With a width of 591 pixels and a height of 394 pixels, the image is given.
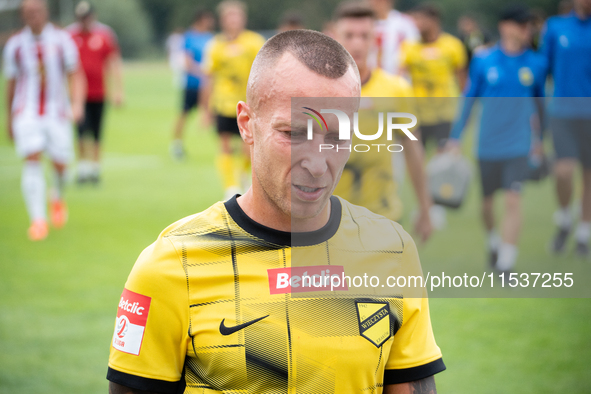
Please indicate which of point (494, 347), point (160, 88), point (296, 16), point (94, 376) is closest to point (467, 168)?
point (494, 347)

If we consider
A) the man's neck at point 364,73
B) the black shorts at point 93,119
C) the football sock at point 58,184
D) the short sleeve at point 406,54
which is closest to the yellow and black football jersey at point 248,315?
the man's neck at point 364,73

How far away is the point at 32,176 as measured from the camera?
22.4ft

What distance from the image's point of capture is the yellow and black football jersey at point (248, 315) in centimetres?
149

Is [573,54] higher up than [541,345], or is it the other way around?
[573,54]

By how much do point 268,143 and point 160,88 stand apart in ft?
95.6

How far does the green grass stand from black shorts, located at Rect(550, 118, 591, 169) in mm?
624

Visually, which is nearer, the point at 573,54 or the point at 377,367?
the point at 377,367

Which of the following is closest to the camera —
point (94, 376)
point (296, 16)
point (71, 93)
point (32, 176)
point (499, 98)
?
point (94, 376)

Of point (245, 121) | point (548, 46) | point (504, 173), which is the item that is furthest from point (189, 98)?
point (245, 121)

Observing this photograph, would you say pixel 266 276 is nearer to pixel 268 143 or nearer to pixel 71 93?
pixel 268 143

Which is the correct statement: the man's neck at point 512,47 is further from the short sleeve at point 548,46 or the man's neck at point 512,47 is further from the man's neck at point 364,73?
the man's neck at point 364,73

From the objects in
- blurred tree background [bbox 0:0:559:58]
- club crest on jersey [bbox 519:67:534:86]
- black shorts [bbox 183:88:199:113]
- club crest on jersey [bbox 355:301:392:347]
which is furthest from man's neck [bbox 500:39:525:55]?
blurred tree background [bbox 0:0:559:58]

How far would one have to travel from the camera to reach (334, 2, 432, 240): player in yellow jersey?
2.60m

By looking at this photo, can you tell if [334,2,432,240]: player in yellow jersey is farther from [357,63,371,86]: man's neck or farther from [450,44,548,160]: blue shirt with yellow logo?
[450,44,548,160]: blue shirt with yellow logo
